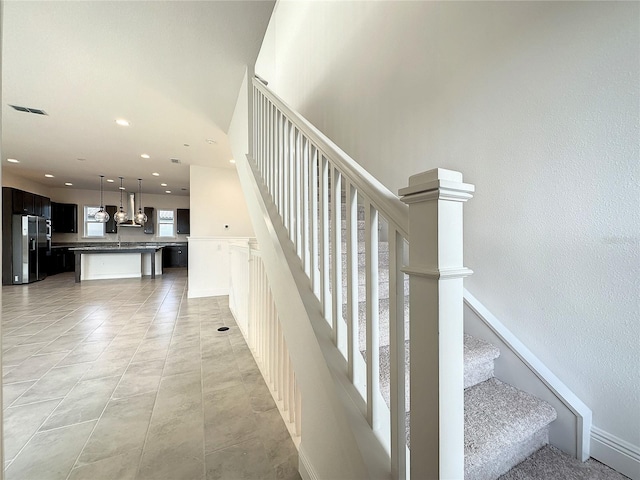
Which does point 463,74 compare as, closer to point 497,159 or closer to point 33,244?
point 497,159

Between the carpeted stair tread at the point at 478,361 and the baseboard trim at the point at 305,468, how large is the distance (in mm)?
847

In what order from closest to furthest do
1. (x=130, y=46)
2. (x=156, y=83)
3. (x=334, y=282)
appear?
(x=334, y=282)
(x=130, y=46)
(x=156, y=83)

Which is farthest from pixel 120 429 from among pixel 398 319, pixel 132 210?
pixel 132 210

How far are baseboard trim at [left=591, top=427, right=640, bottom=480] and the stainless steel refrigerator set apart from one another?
945 centimetres

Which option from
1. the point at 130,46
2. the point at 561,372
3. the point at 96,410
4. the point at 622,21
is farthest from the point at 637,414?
the point at 130,46

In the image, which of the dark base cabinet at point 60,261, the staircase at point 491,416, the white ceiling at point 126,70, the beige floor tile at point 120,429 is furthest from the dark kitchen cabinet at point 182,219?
the staircase at point 491,416

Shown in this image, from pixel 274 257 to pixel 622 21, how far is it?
1.92 m

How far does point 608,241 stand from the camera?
1.22 meters

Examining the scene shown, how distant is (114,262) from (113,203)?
3.23 meters

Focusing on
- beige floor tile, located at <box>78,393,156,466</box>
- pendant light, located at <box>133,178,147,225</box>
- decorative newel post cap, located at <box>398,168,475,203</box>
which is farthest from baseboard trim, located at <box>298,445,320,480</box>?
pendant light, located at <box>133,178,147,225</box>

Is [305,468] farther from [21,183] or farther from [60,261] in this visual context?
[60,261]

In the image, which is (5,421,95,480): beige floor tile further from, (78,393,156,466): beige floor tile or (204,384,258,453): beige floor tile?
(204,384,258,453): beige floor tile

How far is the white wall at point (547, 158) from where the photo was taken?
119 cm

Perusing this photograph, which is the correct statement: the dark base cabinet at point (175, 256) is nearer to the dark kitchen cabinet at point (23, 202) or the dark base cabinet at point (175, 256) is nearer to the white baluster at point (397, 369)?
the dark kitchen cabinet at point (23, 202)
